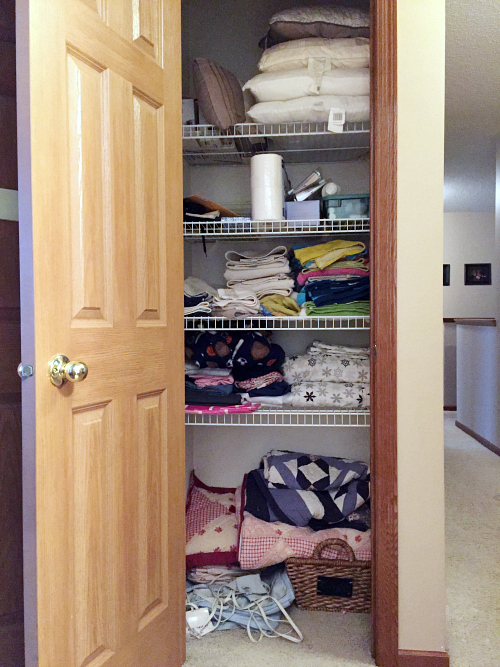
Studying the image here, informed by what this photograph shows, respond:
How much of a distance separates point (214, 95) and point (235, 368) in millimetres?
1010

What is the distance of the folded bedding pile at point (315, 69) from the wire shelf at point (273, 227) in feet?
1.18

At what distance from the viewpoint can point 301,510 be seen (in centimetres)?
203

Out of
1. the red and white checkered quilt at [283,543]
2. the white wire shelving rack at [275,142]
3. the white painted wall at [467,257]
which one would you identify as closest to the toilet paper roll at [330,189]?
the white wire shelving rack at [275,142]

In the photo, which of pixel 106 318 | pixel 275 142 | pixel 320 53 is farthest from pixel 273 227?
pixel 106 318

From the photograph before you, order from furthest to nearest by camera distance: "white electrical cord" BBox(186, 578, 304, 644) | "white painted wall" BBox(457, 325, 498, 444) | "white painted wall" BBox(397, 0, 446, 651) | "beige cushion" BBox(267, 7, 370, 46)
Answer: "white painted wall" BBox(457, 325, 498, 444)
"beige cushion" BBox(267, 7, 370, 46)
"white electrical cord" BBox(186, 578, 304, 644)
"white painted wall" BBox(397, 0, 446, 651)

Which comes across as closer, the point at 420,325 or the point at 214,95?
the point at 420,325

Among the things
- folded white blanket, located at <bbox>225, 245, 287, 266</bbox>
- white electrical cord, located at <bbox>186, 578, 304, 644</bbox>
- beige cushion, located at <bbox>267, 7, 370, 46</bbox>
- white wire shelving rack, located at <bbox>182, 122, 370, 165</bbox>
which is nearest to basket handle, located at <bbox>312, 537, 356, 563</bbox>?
white electrical cord, located at <bbox>186, 578, 304, 644</bbox>

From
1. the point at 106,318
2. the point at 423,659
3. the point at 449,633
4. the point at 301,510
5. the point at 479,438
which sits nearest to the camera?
the point at 106,318

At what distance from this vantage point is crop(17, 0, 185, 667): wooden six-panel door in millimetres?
1078

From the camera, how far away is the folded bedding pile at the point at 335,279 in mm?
2012

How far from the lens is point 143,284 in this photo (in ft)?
4.72

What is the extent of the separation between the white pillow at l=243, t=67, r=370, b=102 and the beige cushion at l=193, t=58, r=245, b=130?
0.10 m

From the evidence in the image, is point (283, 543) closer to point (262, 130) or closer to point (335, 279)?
point (335, 279)

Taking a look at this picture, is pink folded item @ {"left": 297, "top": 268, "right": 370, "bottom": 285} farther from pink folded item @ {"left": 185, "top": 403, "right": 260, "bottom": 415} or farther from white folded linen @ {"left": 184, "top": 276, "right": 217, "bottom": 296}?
pink folded item @ {"left": 185, "top": 403, "right": 260, "bottom": 415}
